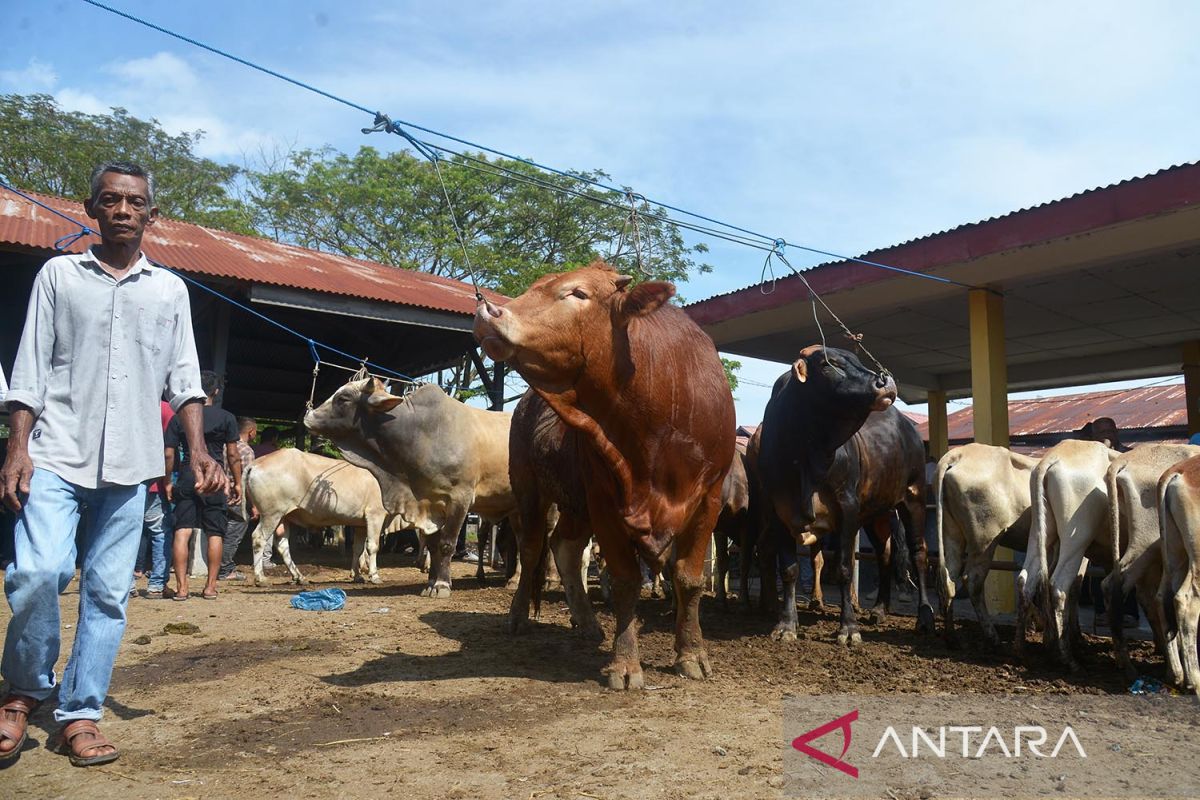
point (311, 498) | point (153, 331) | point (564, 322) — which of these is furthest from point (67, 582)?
point (311, 498)

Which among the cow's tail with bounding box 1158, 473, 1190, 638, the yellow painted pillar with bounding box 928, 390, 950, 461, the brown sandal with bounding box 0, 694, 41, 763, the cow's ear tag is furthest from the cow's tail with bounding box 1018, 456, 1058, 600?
the yellow painted pillar with bounding box 928, 390, 950, 461

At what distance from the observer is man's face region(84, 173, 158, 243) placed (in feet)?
10.7

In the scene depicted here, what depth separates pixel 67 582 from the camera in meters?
3.05

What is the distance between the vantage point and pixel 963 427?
1923cm

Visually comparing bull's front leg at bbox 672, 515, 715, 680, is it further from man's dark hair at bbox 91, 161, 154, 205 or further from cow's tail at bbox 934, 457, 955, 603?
man's dark hair at bbox 91, 161, 154, 205

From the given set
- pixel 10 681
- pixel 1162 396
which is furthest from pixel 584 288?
pixel 1162 396

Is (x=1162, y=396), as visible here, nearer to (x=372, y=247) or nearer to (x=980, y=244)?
(x=980, y=244)

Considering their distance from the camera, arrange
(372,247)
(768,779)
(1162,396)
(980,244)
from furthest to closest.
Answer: (372,247) → (1162,396) → (980,244) → (768,779)

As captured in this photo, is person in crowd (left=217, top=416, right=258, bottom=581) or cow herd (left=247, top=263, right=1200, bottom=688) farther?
person in crowd (left=217, top=416, right=258, bottom=581)

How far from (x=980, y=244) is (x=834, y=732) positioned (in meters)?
5.96

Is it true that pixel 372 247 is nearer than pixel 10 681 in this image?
No

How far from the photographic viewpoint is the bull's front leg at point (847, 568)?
5.98 m

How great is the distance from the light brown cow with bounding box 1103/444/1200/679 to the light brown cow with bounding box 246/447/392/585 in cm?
769

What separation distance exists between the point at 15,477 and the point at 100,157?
2498cm
